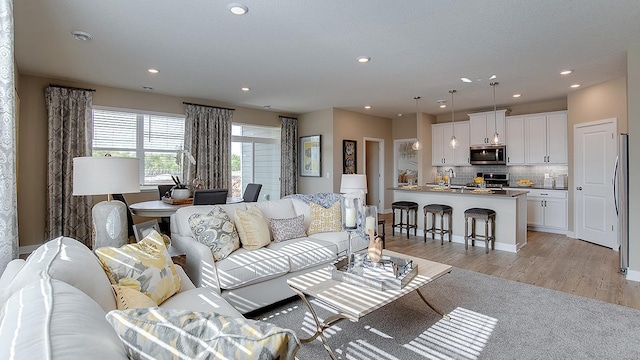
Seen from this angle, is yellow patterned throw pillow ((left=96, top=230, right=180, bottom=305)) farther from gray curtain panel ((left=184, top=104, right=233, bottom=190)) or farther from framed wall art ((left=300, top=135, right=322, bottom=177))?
framed wall art ((left=300, top=135, right=322, bottom=177))

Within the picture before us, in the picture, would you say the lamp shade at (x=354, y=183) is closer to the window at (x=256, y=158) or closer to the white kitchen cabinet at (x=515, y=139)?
the window at (x=256, y=158)

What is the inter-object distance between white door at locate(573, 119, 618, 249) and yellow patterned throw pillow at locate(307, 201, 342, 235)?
177 inches

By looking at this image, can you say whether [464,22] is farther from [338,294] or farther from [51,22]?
[51,22]

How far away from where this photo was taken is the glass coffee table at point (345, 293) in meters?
1.91

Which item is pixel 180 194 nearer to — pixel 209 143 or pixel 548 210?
pixel 209 143

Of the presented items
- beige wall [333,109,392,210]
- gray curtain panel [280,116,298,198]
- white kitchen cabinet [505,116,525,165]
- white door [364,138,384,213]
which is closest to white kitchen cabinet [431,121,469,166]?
white kitchen cabinet [505,116,525,165]

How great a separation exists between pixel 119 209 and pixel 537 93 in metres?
6.87

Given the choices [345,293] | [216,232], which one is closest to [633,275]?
[345,293]

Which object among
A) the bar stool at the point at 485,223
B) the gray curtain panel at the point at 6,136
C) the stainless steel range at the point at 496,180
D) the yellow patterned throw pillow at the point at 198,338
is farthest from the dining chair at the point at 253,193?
the stainless steel range at the point at 496,180

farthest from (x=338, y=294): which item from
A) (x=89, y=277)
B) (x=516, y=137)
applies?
(x=516, y=137)

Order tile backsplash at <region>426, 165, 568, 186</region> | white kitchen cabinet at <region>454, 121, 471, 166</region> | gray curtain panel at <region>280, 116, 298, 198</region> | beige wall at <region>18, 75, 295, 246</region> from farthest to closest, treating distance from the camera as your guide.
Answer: gray curtain panel at <region>280, 116, 298, 198</region>
white kitchen cabinet at <region>454, 121, 471, 166</region>
tile backsplash at <region>426, 165, 568, 186</region>
beige wall at <region>18, 75, 295, 246</region>

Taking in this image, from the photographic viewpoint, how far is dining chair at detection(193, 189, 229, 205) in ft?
13.2

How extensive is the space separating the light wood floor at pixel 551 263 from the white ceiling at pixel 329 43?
→ 8.78 feet

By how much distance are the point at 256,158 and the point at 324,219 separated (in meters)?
4.24
